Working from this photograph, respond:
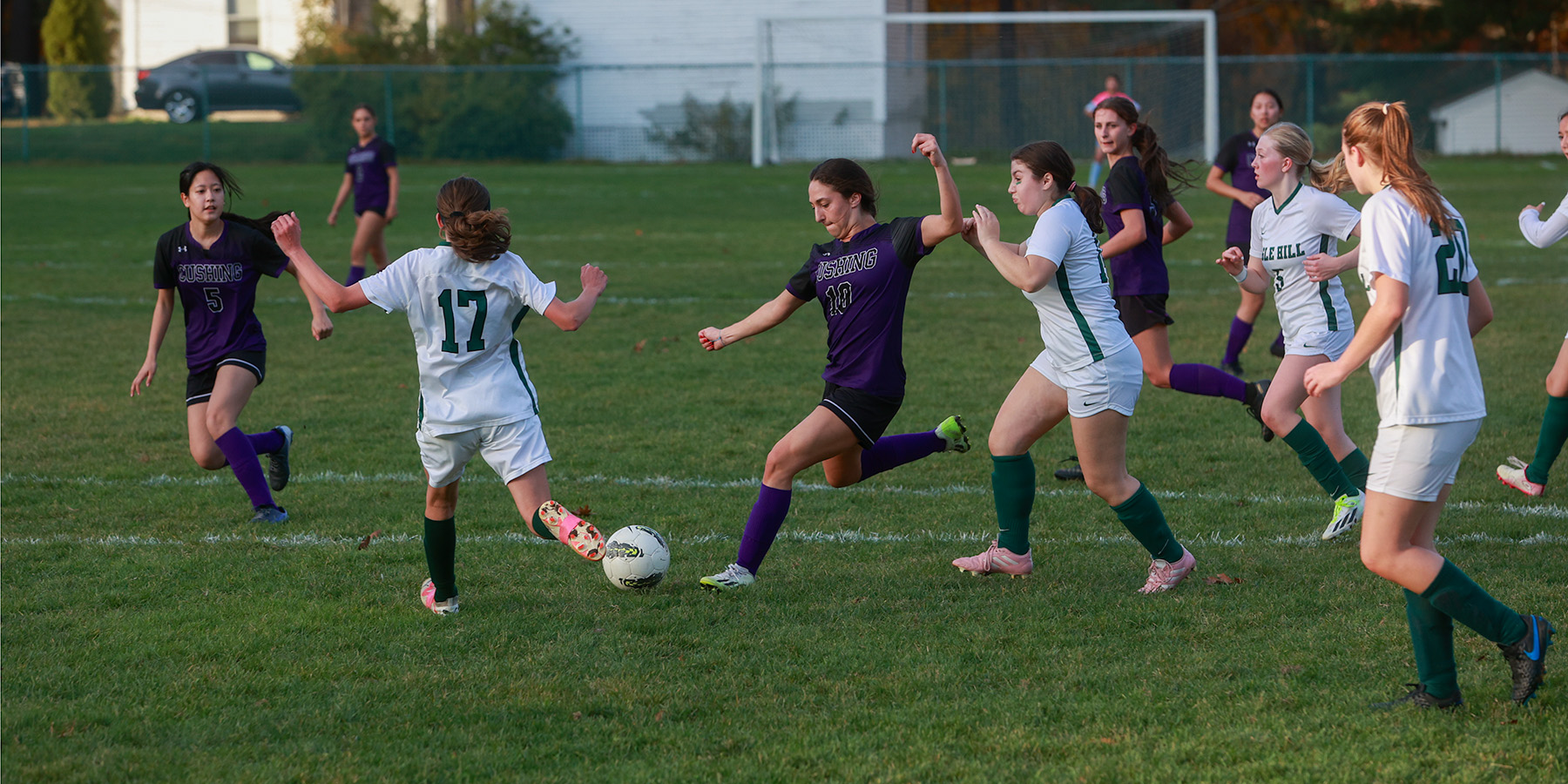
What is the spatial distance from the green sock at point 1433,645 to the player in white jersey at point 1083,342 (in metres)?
1.27

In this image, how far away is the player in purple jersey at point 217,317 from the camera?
6441mm

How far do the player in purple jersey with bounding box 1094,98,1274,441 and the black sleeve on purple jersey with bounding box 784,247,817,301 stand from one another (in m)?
1.91

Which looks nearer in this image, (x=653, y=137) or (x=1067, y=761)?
(x=1067, y=761)

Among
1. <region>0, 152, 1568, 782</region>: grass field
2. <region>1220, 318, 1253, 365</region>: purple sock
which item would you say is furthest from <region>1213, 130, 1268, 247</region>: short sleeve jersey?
<region>0, 152, 1568, 782</region>: grass field

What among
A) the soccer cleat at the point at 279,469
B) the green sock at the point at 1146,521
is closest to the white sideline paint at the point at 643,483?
the soccer cleat at the point at 279,469

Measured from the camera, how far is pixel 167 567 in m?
5.61

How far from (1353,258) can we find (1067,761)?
2276mm

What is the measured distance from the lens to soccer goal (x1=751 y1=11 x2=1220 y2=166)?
31.9 m

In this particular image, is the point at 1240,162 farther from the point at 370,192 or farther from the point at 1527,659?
the point at 370,192

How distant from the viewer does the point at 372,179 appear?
1463 cm

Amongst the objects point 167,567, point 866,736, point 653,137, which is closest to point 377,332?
point 167,567

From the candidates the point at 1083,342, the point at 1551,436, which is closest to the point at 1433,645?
the point at 1083,342

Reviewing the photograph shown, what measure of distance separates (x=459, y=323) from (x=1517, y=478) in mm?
5033

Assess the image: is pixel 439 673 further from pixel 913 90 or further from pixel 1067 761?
pixel 913 90
